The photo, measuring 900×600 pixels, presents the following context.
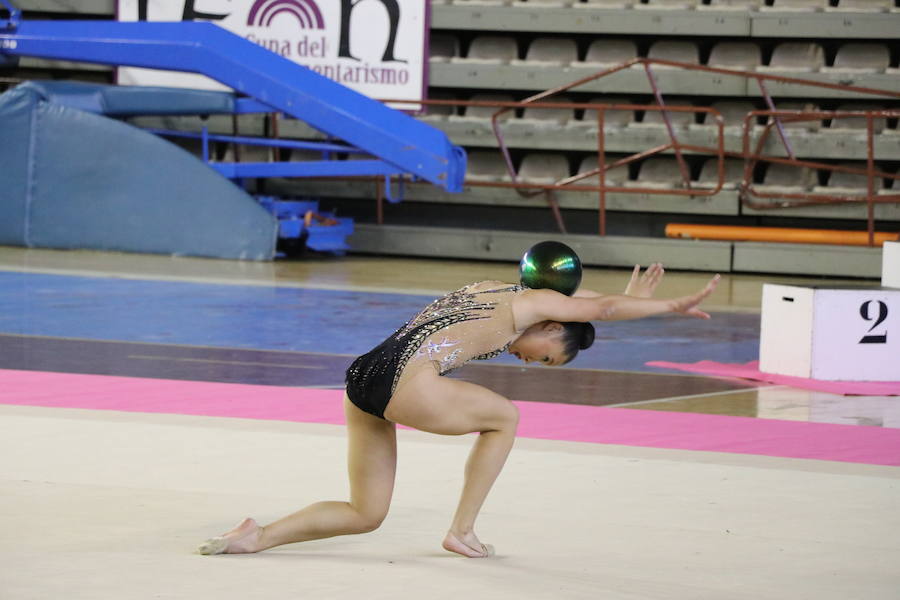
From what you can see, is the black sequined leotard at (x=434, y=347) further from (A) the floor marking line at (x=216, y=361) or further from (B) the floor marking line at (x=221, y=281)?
(B) the floor marking line at (x=221, y=281)

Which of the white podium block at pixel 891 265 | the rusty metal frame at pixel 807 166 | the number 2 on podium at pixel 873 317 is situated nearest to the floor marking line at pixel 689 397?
the number 2 on podium at pixel 873 317

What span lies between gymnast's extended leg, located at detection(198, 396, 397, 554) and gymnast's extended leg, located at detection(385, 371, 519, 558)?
0.15 m

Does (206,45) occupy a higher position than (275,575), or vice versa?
(206,45)

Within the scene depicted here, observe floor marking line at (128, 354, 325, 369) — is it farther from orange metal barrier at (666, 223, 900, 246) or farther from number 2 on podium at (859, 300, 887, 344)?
orange metal barrier at (666, 223, 900, 246)

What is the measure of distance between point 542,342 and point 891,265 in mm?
5272

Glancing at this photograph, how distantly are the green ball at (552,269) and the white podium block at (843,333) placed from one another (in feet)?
13.7

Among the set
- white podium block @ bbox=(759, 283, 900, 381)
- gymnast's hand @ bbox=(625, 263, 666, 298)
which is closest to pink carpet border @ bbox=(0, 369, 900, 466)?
white podium block @ bbox=(759, 283, 900, 381)

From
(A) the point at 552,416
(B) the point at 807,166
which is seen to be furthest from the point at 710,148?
(A) the point at 552,416

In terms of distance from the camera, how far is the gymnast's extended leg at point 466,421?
4008 millimetres

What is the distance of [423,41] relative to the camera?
57.1ft

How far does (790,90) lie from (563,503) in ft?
40.7

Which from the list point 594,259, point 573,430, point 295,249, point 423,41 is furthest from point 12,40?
point 573,430

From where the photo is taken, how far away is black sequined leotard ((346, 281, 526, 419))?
403 centimetres

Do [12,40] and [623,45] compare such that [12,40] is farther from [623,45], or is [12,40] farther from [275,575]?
[275,575]
